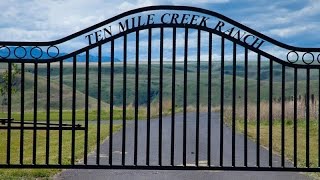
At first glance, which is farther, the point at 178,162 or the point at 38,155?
the point at 38,155

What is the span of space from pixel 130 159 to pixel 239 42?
514 centimetres

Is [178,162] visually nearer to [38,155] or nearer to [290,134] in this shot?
[38,155]

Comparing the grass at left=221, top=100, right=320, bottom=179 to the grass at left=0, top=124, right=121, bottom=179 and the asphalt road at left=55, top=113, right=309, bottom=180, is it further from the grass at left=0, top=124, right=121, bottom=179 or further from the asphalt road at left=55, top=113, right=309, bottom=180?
the grass at left=0, top=124, right=121, bottom=179

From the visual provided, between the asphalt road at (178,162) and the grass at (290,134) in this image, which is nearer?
the asphalt road at (178,162)

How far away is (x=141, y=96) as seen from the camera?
128 metres

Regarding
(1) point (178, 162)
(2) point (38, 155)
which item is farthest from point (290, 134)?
(2) point (38, 155)

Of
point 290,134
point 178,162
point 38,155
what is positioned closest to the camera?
point 178,162

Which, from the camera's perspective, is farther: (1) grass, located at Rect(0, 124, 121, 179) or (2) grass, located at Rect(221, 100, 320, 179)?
(2) grass, located at Rect(221, 100, 320, 179)

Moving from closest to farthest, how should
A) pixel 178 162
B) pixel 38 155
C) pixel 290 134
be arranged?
pixel 178 162 → pixel 38 155 → pixel 290 134

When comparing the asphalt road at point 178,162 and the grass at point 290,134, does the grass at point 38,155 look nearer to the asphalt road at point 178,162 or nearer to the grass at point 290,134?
the asphalt road at point 178,162

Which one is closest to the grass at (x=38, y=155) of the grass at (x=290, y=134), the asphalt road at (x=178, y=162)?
the asphalt road at (x=178, y=162)

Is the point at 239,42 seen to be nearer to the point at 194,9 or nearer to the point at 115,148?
the point at 194,9

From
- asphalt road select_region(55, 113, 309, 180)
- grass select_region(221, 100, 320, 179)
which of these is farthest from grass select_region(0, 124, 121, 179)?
grass select_region(221, 100, 320, 179)

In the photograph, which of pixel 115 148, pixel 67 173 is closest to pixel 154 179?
pixel 67 173
